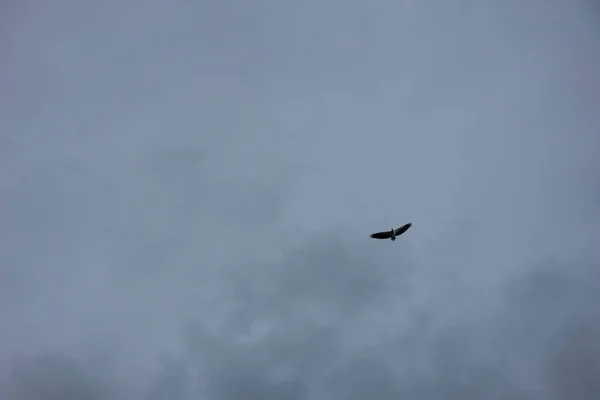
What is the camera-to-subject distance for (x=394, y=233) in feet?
341
